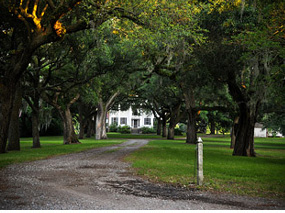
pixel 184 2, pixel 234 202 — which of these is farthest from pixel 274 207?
pixel 184 2

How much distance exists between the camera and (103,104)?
37.6 meters

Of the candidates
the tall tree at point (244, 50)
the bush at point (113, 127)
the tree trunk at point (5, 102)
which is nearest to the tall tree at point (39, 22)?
the tree trunk at point (5, 102)

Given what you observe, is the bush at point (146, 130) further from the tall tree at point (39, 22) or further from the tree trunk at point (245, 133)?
the tall tree at point (39, 22)

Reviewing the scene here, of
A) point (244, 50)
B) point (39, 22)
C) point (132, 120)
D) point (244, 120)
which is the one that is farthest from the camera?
point (132, 120)

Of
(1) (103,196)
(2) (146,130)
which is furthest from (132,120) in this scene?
(1) (103,196)

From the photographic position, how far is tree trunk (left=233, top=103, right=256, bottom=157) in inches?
738

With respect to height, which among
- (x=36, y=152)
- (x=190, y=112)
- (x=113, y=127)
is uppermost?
(x=190, y=112)

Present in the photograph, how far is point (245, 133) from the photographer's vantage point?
18922mm

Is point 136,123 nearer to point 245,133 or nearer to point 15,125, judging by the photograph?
point 15,125

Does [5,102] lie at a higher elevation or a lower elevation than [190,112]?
lower

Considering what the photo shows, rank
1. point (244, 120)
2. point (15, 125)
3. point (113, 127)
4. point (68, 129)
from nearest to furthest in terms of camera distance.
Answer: point (15, 125) < point (244, 120) < point (68, 129) < point (113, 127)

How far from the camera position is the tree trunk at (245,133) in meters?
18.7

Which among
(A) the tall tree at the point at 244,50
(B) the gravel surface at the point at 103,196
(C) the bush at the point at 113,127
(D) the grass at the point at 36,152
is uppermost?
(A) the tall tree at the point at 244,50

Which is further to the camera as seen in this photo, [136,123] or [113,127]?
[136,123]
